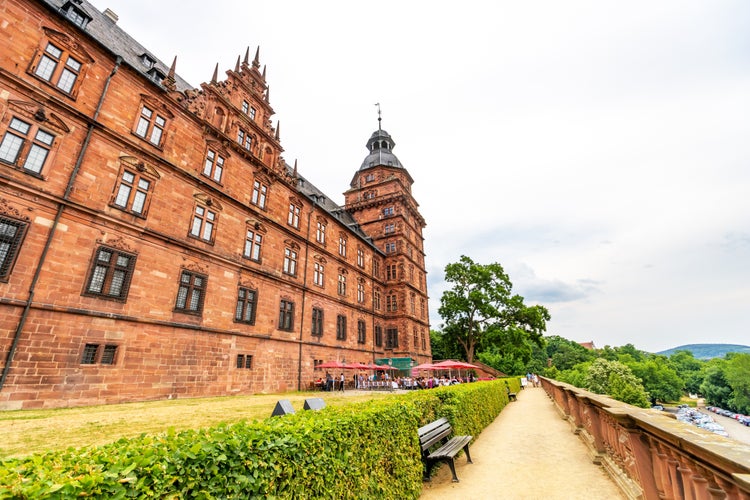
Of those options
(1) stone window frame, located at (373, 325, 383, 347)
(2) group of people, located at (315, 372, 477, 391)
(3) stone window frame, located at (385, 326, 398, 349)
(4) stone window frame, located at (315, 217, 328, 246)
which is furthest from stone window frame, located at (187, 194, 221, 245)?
(3) stone window frame, located at (385, 326, 398, 349)

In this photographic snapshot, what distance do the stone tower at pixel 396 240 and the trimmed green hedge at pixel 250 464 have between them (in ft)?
97.1

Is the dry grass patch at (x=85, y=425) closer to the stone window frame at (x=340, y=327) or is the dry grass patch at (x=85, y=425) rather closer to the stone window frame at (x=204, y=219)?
the stone window frame at (x=204, y=219)

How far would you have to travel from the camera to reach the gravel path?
5.65 m

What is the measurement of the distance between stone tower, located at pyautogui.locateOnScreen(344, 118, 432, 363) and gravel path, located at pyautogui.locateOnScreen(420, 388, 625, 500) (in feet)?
81.4

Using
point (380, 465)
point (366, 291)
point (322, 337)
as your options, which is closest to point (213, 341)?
point (322, 337)

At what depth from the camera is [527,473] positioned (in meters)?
6.70

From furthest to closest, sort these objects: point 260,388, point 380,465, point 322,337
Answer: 1. point 322,337
2. point 260,388
3. point 380,465

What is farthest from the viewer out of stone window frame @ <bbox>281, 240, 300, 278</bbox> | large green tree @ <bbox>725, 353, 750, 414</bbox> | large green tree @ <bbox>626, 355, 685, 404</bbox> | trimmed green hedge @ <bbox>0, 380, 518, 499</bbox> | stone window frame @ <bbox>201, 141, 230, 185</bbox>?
large green tree @ <bbox>626, 355, 685, 404</bbox>

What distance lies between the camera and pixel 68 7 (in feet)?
43.3

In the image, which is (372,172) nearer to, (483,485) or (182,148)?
(182,148)

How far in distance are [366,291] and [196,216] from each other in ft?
62.9

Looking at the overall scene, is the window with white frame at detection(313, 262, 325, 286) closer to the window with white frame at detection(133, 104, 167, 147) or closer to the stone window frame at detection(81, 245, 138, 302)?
the stone window frame at detection(81, 245, 138, 302)

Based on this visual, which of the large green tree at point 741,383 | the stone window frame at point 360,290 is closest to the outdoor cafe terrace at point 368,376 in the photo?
the stone window frame at point 360,290

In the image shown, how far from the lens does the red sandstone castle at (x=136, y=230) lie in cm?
1082
